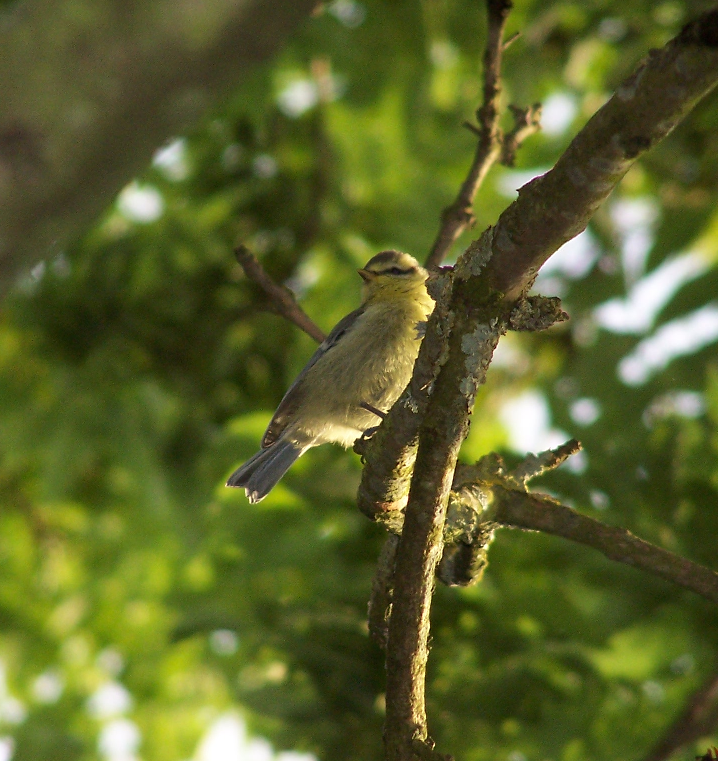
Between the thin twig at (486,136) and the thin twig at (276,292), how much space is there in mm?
644

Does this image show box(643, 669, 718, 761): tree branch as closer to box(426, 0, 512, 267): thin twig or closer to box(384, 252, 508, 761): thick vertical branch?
box(384, 252, 508, 761): thick vertical branch

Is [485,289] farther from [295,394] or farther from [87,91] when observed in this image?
[295,394]

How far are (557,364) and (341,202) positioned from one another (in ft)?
8.53

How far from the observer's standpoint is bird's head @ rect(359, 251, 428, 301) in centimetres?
445

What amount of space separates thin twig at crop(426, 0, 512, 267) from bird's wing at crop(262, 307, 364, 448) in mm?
581

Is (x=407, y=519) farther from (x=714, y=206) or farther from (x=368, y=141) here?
(x=368, y=141)

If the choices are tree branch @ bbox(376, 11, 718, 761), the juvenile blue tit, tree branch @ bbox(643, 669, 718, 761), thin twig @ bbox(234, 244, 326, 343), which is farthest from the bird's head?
tree branch @ bbox(643, 669, 718, 761)

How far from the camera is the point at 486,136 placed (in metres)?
3.79

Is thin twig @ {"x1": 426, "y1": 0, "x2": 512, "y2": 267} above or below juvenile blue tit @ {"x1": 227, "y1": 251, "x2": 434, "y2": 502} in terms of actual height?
above

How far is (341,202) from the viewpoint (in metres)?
6.14

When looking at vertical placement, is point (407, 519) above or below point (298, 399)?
below

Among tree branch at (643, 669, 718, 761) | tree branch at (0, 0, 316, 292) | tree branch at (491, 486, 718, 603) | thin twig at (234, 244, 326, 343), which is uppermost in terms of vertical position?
thin twig at (234, 244, 326, 343)

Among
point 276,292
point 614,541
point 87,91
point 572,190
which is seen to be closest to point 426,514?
point 614,541

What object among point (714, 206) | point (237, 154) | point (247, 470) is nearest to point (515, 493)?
A: point (247, 470)
